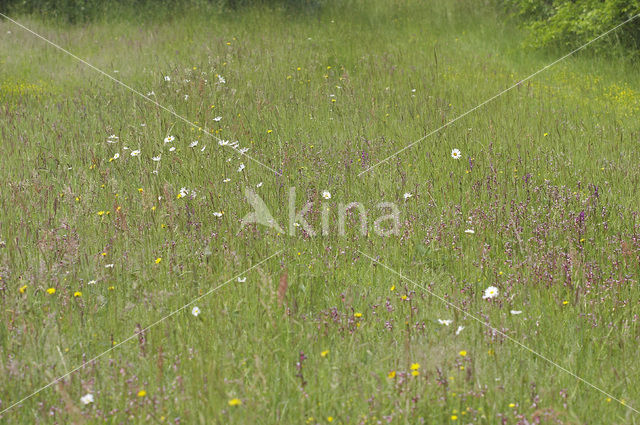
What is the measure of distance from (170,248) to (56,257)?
0.62m

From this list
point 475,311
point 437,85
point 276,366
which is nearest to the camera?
point 276,366

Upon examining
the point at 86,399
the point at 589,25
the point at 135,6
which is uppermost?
the point at 589,25

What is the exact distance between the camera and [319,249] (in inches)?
136

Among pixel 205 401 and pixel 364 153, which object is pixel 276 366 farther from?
pixel 364 153

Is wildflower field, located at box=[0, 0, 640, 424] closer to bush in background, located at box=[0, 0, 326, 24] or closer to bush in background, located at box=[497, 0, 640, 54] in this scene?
bush in background, located at box=[497, 0, 640, 54]

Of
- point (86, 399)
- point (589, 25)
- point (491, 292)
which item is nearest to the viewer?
point (86, 399)

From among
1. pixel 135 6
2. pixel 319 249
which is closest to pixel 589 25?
pixel 319 249

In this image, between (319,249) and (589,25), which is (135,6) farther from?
(319,249)

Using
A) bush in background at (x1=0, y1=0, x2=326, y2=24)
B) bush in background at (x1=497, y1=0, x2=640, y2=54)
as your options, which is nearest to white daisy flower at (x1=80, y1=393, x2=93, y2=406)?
bush in background at (x1=497, y1=0, x2=640, y2=54)

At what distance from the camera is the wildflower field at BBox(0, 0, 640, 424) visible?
227 cm

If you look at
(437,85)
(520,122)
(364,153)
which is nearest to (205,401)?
(364,153)

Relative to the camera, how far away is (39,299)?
296cm

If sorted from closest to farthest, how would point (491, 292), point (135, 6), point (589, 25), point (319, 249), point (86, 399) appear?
point (86, 399) → point (491, 292) → point (319, 249) → point (589, 25) → point (135, 6)

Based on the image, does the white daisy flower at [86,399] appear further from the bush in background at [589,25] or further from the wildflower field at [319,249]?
the bush in background at [589,25]
